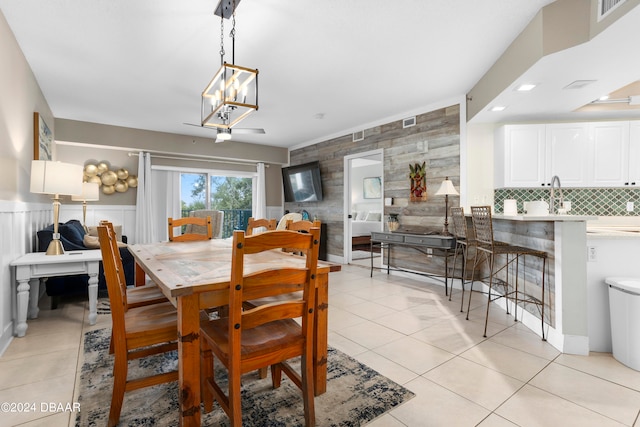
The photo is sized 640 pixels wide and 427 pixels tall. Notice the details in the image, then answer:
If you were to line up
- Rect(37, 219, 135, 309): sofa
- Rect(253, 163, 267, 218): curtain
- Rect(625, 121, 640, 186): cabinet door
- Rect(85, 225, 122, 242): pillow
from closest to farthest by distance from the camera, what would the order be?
Rect(37, 219, 135, 309): sofa, Rect(625, 121, 640, 186): cabinet door, Rect(85, 225, 122, 242): pillow, Rect(253, 163, 267, 218): curtain

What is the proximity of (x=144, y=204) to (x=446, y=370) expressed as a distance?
232 inches

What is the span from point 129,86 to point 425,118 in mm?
4075

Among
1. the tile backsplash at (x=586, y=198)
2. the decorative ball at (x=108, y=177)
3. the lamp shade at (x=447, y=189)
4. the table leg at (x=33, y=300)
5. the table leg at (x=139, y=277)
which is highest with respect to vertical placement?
the decorative ball at (x=108, y=177)

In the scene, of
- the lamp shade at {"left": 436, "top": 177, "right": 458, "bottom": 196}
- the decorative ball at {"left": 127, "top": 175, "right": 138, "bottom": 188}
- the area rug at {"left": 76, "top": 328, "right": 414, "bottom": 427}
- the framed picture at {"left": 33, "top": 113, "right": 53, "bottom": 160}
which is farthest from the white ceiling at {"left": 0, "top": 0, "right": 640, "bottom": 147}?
the area rug at {"left": 76, "top": 328, "right": 414, "bottom": 427}

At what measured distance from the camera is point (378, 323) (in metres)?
2.97

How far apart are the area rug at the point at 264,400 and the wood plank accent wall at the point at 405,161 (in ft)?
10.2

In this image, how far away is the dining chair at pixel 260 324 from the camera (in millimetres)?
1290

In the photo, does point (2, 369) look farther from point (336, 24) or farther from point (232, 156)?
point (232, 156)

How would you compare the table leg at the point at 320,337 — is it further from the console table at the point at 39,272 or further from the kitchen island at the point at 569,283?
the console table at the point at 39,272

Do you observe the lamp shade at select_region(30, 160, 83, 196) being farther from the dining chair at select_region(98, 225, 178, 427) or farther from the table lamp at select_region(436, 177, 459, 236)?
the table lamp at select_region(436, 177, 459, 236)

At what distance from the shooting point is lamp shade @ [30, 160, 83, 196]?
2.91 meters

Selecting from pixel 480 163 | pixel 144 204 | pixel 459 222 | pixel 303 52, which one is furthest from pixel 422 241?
pixel 144 204

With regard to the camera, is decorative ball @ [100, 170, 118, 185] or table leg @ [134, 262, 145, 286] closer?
table leg @ [134, 262, 145, 286]

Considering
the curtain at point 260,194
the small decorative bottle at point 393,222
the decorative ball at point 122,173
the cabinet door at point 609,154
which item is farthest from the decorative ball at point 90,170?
the cabinet door at point 609,154
